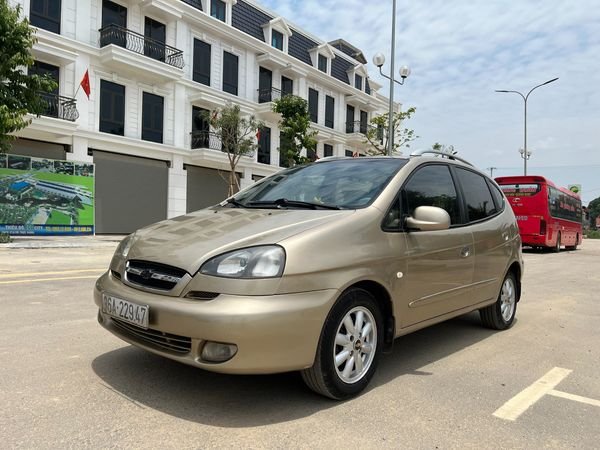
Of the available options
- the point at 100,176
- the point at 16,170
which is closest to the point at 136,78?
the point at 100,176

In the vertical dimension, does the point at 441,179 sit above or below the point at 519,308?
above

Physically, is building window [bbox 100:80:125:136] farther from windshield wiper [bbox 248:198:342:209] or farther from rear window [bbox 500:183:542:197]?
windshield wiper [bbox 248:198:342:209]

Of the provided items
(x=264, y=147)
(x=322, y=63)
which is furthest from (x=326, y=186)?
(x=322, y=63)

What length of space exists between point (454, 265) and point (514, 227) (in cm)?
169

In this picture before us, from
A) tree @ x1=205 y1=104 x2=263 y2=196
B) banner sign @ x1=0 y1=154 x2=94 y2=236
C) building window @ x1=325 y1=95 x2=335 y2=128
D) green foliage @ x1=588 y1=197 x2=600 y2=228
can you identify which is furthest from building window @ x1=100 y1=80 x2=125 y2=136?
green foliage @ x1=588 y1=197 x2=600 y2=228

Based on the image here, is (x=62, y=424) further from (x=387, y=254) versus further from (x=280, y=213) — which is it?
(x=387, y=254)

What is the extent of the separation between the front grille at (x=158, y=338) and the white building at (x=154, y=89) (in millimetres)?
17073

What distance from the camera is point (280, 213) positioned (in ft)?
10.8

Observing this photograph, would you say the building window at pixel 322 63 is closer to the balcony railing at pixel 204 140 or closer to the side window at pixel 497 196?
the balcony railing at pixel 204 140

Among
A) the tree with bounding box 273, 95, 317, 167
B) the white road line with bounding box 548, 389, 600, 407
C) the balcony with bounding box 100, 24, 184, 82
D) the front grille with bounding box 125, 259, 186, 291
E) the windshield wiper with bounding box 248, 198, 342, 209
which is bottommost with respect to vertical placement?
the white road line with bounding box 548, 389, 600, 407

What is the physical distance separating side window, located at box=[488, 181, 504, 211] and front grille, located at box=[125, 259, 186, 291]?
3.54 metres

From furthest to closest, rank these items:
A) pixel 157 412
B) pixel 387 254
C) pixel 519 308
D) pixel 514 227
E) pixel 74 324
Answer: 1. pixel 519 308
2. pixel 514 227
3. pixel 74 324
4. pixel 387 254
5. pixel 157 412

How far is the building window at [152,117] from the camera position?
73.0 feet

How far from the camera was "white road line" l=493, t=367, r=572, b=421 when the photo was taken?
2.91m
